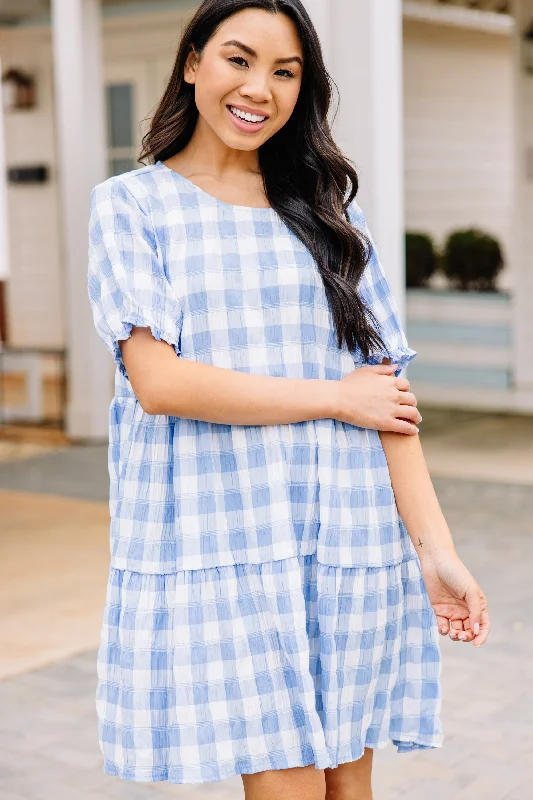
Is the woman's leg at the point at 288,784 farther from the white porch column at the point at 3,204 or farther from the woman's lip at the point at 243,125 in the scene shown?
the white porch column at the point at 3,204

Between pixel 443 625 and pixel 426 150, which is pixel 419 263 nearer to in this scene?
pixel 426 150

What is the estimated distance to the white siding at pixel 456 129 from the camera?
12.9m

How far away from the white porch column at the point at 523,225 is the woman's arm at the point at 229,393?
8034 millimetres

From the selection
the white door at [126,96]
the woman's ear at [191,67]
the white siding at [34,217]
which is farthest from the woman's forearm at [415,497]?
the white siding at [34,217]

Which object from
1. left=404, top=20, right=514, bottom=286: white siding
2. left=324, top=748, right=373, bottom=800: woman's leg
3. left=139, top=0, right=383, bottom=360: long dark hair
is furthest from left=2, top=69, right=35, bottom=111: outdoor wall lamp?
left=324, top=748, right=373, bottom=800: woman's leg

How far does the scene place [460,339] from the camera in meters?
9.88

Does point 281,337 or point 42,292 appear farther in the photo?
point 42,292

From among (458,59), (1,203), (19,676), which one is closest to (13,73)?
(1,203)

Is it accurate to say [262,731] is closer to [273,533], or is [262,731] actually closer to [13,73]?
[273,533]

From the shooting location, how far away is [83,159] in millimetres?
7637

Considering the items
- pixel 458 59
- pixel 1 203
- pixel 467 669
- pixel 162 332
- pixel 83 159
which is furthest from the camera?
pixel 458 59

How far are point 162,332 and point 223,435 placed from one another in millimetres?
168

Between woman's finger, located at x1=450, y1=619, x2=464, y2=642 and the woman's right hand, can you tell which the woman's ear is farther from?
woman's finger, located at x1=450, y1=619, x2=464, y2=642

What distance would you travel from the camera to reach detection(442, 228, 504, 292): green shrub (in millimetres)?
10031
